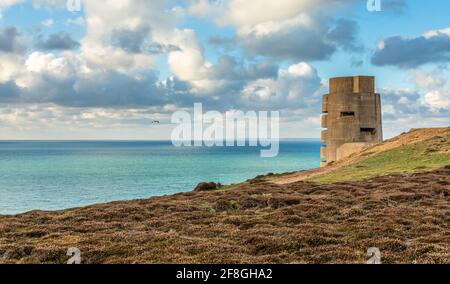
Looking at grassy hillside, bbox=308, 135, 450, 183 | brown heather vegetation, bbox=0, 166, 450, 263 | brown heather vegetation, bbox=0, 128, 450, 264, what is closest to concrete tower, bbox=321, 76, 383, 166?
grassy hillside, bbox=308, 135, 450, 183

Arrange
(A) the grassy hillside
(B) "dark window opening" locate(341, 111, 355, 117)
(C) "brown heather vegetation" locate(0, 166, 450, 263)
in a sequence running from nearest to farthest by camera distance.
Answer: (C) "brown heather vegetation" locate(0, 166, 450, 263) → (A) the grassy hillside → (B) "dark window opening" locate(341, 111, 355, 117)

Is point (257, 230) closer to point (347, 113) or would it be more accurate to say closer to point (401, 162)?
point (401, 162)

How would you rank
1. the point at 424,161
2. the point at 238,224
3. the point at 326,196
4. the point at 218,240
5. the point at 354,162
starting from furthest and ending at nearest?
the point at 354,162 → the point at 424,161 → the point at 326,196 → the point at 238,224 → the point at 218,240

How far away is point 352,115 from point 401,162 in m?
12.5

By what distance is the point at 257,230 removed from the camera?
14875 mm

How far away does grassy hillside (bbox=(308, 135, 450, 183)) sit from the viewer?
32.9m

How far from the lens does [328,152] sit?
51375mm

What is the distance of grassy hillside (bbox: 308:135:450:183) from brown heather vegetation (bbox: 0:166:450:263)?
811 cm

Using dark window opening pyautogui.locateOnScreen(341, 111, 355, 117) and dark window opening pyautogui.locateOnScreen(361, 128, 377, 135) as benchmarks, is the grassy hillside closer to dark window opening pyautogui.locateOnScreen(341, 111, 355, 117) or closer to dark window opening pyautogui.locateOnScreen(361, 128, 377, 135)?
dark window opening pyautogui.locateOnScreen(361, 128, 377, 135)

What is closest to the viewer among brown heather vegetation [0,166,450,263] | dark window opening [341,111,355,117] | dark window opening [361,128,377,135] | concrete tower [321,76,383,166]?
brown heather vegetation [0,166,450,263]

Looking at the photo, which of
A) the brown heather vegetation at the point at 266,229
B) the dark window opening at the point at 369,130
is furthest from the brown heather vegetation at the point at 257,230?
the dark window opening at the point at 369,130
